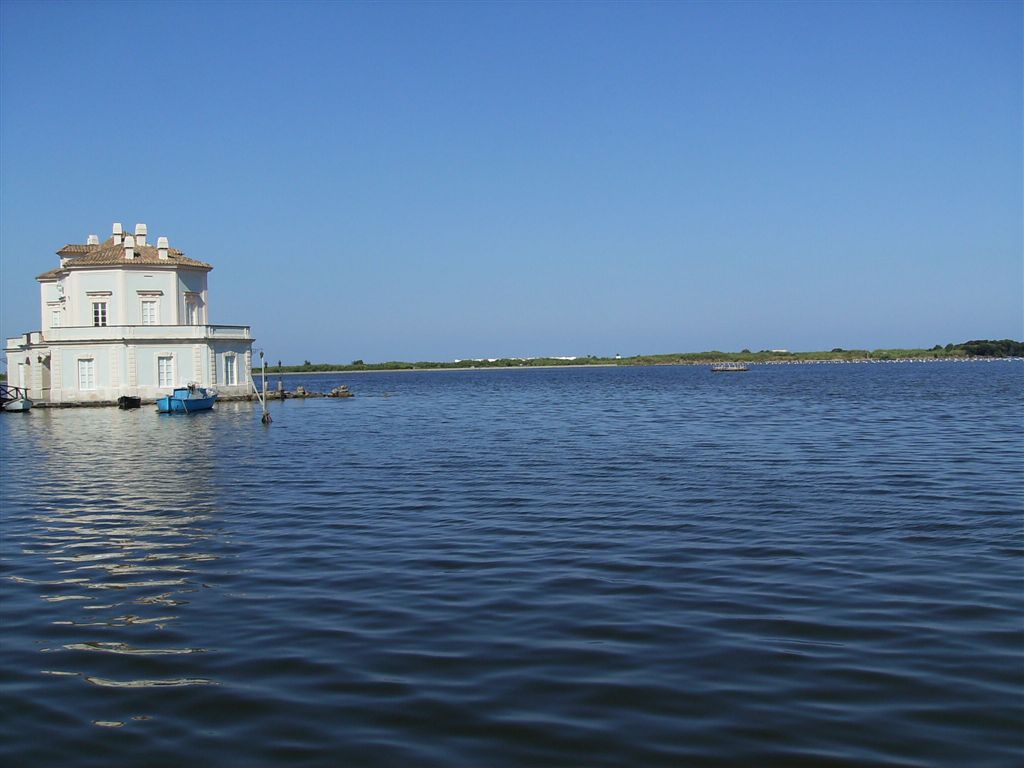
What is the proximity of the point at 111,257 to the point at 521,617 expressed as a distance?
58688 mm

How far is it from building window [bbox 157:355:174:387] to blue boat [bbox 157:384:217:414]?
6.95m

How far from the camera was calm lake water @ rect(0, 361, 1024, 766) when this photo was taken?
Answer: 23.1ft

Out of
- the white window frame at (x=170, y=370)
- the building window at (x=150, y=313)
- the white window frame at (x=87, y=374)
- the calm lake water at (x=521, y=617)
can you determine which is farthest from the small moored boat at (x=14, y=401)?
the calm lake water at (x=521, y=617)

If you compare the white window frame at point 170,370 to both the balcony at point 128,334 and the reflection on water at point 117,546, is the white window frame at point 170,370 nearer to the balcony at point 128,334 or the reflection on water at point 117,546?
the balcony at point 128,334

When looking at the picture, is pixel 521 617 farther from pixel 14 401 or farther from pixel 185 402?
pixel 14 401

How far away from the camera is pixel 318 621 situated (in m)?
10.1

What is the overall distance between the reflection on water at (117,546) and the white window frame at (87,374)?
30914 mm

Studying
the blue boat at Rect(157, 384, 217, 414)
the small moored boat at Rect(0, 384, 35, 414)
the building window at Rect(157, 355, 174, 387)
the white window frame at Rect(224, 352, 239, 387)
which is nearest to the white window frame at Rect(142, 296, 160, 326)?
the building window at Rect(157, 355, 174, 387)

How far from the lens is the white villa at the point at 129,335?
60.2m

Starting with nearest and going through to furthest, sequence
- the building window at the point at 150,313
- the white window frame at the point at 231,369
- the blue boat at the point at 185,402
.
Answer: the blue boat at the point at 185,402 < the building window at the point at 150,313 < the white window frame at the point at 231,369

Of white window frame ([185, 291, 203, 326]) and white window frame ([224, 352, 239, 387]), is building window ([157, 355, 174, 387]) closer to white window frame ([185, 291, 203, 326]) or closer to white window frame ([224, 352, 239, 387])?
white window frame ([185, 291, 203, 326])

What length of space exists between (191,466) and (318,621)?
17.4 metres

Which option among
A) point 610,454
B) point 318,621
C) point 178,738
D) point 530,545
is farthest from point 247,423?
point 178,738

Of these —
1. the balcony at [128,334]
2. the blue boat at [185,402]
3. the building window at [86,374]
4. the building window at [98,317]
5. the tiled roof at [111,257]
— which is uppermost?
the tiled roof at [111,257]
